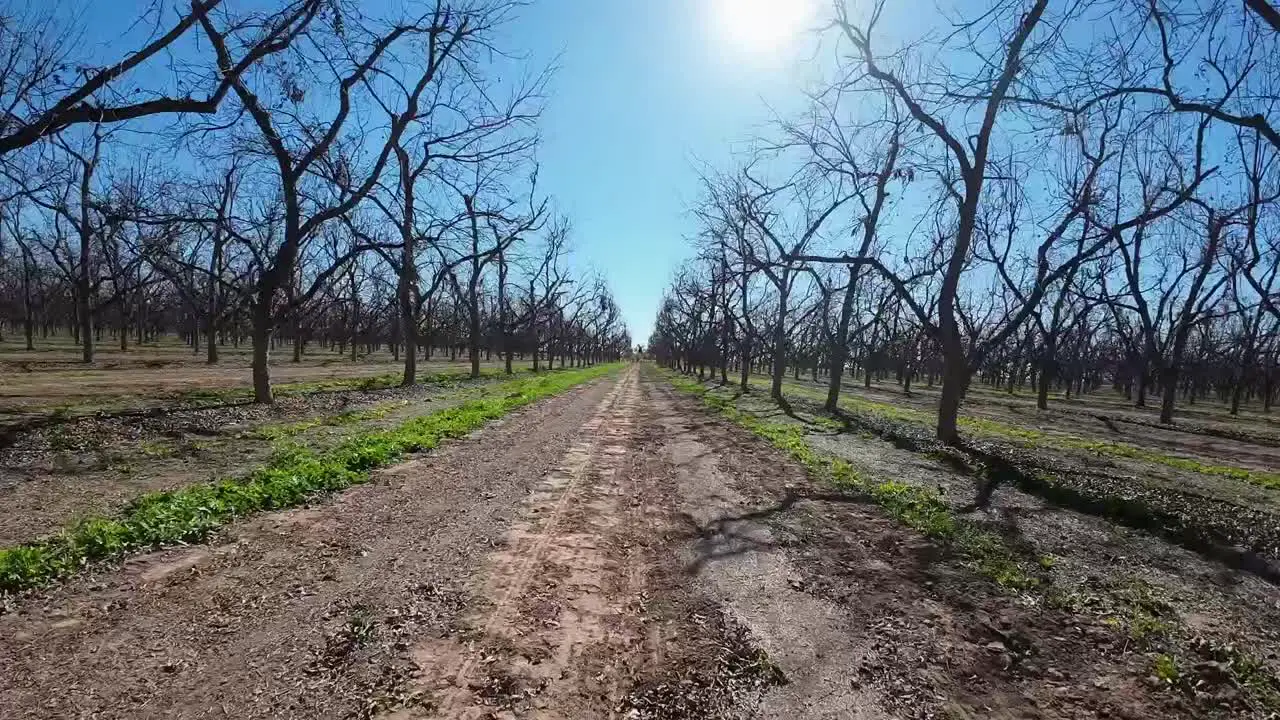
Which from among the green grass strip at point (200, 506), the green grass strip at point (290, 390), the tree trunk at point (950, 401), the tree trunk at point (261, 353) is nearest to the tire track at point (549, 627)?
the green grass strip at point (200, 506)

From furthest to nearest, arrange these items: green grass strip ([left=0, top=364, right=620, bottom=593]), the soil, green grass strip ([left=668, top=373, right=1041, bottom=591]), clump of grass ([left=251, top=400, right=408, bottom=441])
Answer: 1. clump of grass ([left=251, top=400, right=408, bottom=441])
2. the soil
3. green grass strip ([left=668, top=373, right=1041, bottom=591])
4. green grass strip ([left=0, top=364, right=620, bottom=593])

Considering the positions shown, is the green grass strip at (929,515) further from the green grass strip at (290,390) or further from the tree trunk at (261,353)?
the green grass strip at (290,390)

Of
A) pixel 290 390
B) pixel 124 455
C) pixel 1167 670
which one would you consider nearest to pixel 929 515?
pixel 1167 670

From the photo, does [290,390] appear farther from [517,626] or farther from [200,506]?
[517,626]

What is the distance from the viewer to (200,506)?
5.90m

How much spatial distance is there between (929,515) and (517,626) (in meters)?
5.25

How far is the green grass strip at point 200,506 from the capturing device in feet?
14.5

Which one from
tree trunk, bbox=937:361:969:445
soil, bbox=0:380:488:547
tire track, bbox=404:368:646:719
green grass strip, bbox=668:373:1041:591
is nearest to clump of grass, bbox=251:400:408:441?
soil, bbox=0:380:488:547

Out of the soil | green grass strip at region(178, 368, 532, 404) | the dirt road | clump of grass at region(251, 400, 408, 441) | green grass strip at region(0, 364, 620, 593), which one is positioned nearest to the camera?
the dirt road

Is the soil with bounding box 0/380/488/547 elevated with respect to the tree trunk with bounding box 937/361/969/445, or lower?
lower

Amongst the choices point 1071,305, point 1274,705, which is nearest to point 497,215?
point 1274,705

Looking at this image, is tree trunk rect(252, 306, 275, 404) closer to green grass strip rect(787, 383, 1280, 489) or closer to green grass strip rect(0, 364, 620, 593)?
green grass strip rect(0, 364, 620, 593)

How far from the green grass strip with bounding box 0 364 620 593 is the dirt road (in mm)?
320

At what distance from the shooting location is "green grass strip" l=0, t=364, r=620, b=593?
441 cm
